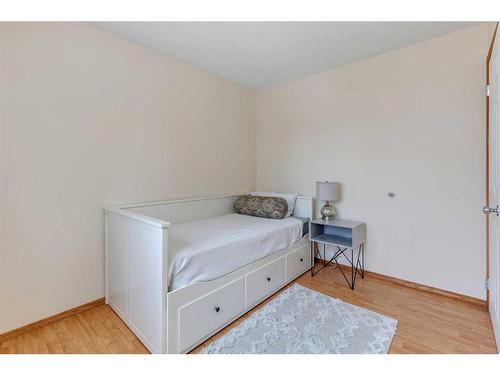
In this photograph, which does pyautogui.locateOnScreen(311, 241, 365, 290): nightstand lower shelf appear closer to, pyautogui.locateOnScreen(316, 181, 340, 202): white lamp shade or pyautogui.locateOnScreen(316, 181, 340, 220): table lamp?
pyautogui.locateOnScreen(316, 181, 340, 220): table lamp

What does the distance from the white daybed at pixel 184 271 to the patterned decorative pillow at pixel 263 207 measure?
0.16 m

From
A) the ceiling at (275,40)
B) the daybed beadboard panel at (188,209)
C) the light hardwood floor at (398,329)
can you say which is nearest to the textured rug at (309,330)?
the light hardwood floor at (398,329)

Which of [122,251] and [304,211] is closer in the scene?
[122,251]

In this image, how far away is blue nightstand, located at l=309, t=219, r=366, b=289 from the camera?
240 cm

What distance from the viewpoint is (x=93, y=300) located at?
1.99 meters

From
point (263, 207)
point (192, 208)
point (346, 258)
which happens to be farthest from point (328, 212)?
point (192, 208)

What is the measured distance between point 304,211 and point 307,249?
0.44m

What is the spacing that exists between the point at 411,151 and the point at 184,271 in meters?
2.28

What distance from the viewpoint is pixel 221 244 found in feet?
5.67

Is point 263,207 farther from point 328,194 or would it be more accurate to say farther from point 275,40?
point 275,40

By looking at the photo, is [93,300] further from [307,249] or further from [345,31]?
[345,31]

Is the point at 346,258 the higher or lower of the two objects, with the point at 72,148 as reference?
lower

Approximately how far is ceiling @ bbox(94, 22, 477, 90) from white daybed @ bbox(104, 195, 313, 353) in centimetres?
150
